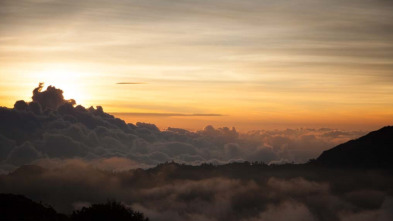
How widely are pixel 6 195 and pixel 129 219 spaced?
20097mm

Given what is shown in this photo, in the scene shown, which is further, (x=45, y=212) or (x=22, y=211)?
(x=45, y=212)

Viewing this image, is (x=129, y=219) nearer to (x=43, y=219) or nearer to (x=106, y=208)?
(x=106, y=208)

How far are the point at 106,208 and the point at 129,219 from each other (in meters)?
4.26

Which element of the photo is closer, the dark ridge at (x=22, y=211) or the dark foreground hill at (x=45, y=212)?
the dark ridge at (x=22, y=211)

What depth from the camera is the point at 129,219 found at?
91.1m

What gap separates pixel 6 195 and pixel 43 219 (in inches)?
418

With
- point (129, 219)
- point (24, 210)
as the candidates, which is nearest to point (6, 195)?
point (24, 210)

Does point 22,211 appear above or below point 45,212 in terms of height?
above

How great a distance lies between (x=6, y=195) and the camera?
87312mm

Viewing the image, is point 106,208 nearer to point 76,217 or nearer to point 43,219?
point 76,217

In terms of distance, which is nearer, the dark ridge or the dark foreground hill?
the dark ridge

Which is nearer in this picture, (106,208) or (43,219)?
(43,219)

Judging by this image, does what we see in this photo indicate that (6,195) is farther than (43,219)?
Yes

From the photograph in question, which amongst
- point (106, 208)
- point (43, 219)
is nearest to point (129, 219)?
point (106, 208)
